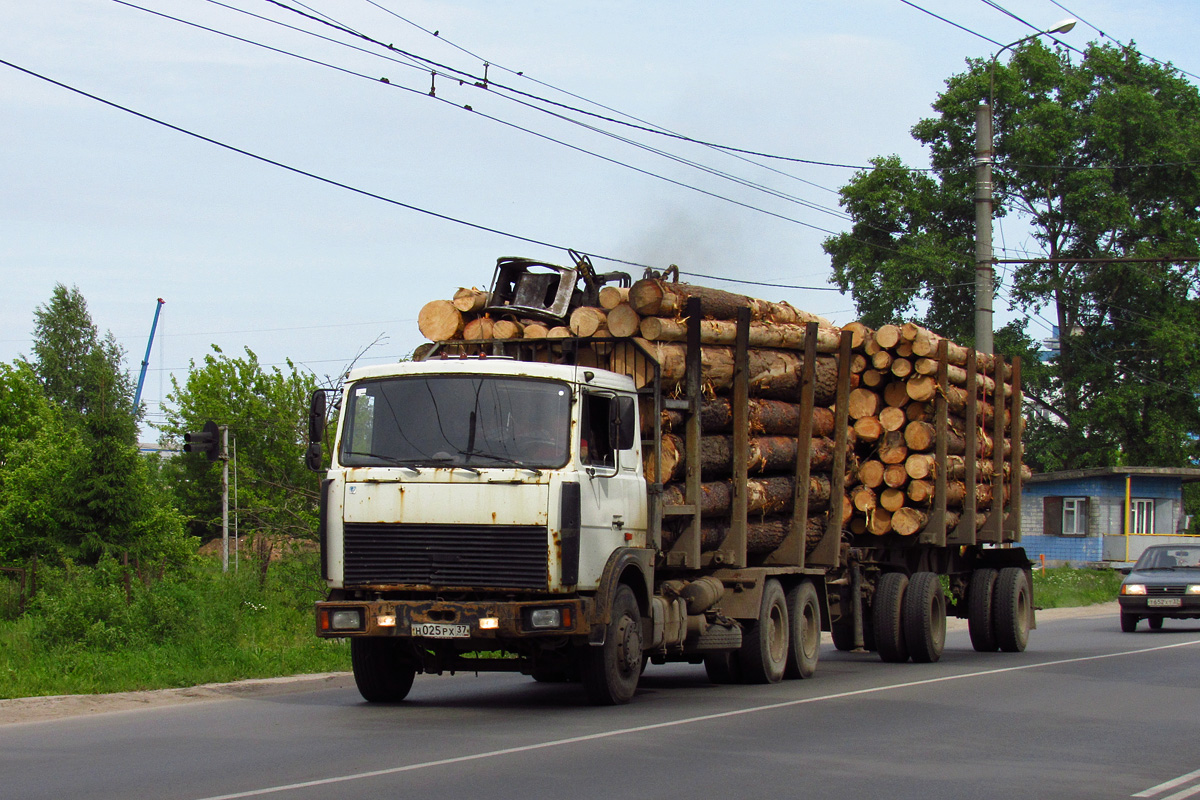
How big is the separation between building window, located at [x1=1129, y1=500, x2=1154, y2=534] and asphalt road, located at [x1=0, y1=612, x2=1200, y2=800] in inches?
1451

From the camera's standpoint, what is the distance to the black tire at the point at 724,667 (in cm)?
1421

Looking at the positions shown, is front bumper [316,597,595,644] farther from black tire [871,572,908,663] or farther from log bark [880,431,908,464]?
log bark [880,431,908,464]

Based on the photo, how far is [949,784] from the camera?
26.2ft

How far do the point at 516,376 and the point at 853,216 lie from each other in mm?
41090

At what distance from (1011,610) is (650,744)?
37.5ft

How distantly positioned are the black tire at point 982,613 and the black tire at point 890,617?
2672 mm

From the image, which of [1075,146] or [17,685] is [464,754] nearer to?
[17,685]

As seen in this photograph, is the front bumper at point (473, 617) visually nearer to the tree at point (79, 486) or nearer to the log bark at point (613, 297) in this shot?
the log bark at point (613, 297)

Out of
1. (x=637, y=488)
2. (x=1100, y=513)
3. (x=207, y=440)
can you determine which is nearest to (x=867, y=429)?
(x=637, y=488)

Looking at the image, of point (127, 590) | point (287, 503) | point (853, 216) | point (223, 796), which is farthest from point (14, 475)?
point (223, 796)

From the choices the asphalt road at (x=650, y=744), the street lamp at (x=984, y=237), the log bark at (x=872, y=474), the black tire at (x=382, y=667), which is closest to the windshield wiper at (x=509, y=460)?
the asphalt road at (x=650, y=744)

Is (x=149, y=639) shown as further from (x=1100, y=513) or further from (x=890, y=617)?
(x=1100, y=513)

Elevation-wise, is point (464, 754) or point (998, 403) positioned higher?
point (998, 403)

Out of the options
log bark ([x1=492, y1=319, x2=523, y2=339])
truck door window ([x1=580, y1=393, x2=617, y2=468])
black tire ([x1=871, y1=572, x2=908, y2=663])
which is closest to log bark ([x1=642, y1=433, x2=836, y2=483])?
truck door window ([x1=580, y1=393, x2=617, y2=468])
